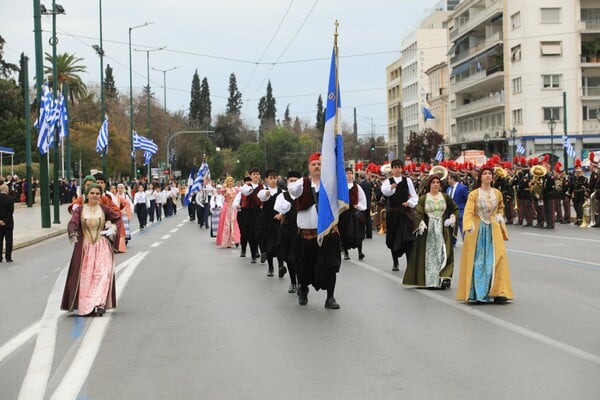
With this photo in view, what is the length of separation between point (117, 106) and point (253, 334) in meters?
97.8

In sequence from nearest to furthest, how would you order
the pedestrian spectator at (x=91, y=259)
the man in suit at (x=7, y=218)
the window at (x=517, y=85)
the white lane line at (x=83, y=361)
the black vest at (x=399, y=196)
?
the white lane line at (x=83, y=361) < the pedestrian spectator at (x=91, y=259) < the black vest at (x=399, y=196) < the man in suit at (x=7, y=218) < the window at (x=517, y=85)

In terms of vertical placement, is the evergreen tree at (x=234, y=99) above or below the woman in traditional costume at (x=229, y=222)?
above

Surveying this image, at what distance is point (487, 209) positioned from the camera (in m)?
11.9

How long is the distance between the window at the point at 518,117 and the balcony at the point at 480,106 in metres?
2.25

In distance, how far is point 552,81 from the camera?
229 ft

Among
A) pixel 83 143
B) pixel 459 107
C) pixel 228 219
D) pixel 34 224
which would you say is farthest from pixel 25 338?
pixel 459 107

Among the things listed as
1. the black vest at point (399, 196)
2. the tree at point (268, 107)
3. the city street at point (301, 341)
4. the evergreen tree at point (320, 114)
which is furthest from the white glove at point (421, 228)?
the tree at point (268, 107)

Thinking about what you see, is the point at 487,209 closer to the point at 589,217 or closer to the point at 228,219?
the point at 228,219

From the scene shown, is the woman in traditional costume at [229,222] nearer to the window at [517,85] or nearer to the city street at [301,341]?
the city street at [301,341]

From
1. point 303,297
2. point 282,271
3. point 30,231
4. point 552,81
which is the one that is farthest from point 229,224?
point 552,81

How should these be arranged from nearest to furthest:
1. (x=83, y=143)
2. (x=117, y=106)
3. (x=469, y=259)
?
(x=469, y=259) → (x=83, y=143) → (x=117, y=106)

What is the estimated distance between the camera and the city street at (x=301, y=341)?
277 inches

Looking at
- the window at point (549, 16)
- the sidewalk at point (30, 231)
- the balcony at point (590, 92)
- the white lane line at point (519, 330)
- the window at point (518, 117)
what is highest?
the window at point (549, 16)

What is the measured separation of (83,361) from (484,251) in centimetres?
539
